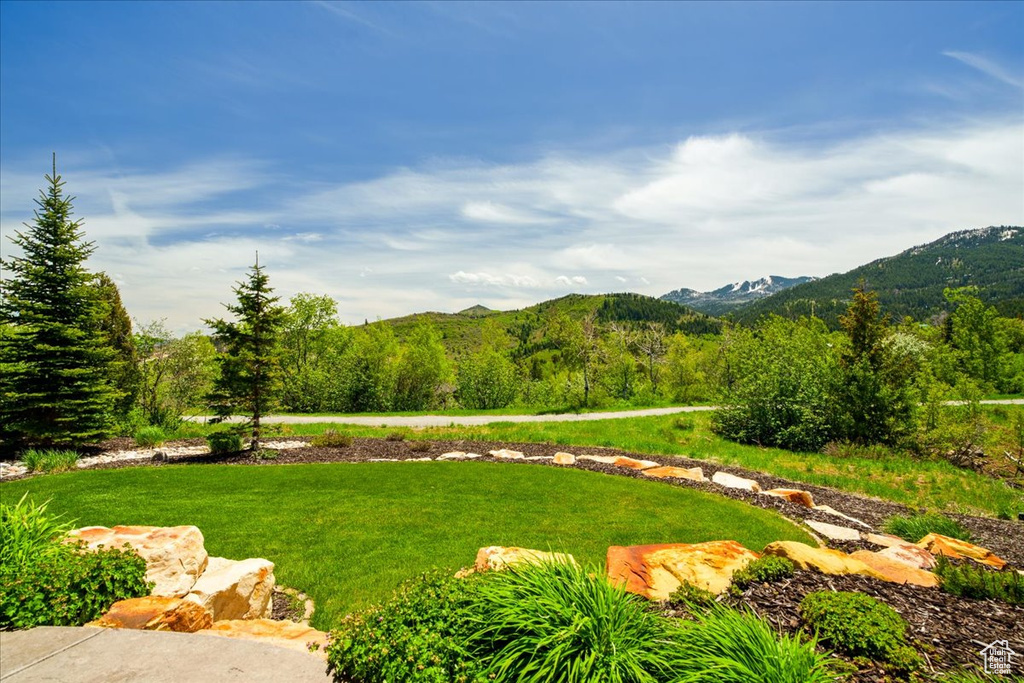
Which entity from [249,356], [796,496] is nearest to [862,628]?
[796,496]

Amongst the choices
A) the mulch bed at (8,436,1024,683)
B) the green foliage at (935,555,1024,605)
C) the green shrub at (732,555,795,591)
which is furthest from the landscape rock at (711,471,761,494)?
the green shrub at (732,555,795,591)

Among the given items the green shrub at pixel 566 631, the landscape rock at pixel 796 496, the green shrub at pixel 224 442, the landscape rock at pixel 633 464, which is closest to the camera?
the green shrub at pixel 566 631

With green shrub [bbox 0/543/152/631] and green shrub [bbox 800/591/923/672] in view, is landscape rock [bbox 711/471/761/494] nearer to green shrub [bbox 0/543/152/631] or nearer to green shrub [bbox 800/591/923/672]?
green shrub [bbox 800/591/923/672]

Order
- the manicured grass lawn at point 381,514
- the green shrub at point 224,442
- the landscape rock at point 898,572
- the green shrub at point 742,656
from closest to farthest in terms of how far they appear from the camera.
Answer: the green shrub at point 742,656 → the landscape rock at point 898,572 → the manicured grass lawn at point 381,514 → the green shrub at point 224,442

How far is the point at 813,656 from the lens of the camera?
334cm

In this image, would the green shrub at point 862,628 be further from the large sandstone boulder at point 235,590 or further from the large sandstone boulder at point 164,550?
the large sandstone boulder at point 164,550

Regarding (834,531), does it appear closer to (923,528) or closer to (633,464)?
(923,528)

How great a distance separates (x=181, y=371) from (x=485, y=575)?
108 ft

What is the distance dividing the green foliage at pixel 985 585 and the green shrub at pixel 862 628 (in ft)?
5.17

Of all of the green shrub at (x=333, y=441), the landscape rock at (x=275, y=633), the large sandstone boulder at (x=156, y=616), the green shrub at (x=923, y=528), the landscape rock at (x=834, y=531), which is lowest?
the green shrub at (x=923, y=528)

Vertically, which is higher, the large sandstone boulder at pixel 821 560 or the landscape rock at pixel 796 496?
the large sandstone boulder at pixel 821 560

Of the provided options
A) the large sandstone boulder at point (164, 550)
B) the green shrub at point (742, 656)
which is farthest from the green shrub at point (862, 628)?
the large sandstone boulder at point (164, 550)

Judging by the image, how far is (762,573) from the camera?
17.2ft

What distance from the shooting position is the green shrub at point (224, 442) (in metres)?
14.2
